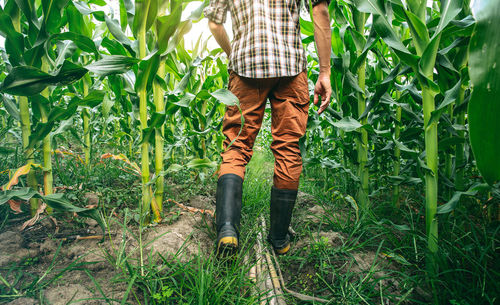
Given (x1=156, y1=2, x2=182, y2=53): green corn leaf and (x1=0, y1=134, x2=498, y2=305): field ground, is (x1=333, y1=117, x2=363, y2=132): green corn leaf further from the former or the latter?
(x1=156, y1=2, x2=182, y2=53): green corn leaf

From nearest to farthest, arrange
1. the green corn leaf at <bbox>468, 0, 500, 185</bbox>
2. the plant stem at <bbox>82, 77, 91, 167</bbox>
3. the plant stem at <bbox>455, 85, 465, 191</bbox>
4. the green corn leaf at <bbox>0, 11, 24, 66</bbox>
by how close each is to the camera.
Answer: the green corn leaf at <bbox>468, 0, 500, 185</bbox> → the green corn leaf at <bbox>0, 11, 24, 66</bbox> → the plant stem at <bbox>455, 85, 465, 191</bbox> → the plant stem at <bbox>82, 77, 91, 167</bbox>

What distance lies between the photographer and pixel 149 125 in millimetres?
1415

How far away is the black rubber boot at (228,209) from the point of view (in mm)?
1202

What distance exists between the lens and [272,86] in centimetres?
146

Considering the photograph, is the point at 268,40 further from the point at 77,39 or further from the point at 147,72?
the point at 77,39

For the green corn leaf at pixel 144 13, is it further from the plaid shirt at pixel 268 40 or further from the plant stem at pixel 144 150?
the plaid shirt at pixel 268 40

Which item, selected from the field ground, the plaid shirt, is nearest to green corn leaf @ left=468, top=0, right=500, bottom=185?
the field ground

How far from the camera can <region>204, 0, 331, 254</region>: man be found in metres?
1.35

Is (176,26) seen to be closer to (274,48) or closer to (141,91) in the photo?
(141,91)

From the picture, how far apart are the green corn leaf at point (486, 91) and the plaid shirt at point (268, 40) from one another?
104 centimetres

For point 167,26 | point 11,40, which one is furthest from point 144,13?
point 11,40

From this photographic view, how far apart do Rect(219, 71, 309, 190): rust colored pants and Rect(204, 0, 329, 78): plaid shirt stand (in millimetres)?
73

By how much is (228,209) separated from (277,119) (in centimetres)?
62

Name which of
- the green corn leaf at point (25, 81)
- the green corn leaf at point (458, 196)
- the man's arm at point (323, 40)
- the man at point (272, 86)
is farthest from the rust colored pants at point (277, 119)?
the green corn leaf at point (25, 81)
